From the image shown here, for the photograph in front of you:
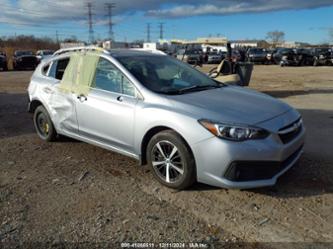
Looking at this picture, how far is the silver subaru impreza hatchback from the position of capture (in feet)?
13.0

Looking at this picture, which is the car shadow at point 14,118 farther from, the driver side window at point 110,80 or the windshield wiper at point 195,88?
the windshield wiper at point 195,88

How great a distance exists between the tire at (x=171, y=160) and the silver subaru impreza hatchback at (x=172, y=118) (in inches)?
0.5

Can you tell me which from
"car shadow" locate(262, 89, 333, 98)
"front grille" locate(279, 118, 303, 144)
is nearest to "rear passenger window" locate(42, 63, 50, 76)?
"front grille" locate(279, 118, 303, 144)

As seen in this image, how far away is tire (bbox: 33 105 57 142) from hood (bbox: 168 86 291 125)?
2.75 m

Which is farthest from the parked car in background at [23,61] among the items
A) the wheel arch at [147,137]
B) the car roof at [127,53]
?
the wheel arch at [147,137]

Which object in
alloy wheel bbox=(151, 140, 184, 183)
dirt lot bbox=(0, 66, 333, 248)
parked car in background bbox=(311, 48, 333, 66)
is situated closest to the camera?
dirt lot bbox=(0, 66, 333, 248)

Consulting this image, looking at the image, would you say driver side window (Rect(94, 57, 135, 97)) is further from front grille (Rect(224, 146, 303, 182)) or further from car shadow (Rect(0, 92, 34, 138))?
car shadow (Rect(0, 92, 34, 138))

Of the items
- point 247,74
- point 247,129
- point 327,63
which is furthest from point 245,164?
point 327,63

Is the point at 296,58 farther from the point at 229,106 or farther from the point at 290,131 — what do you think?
the point at 229,106

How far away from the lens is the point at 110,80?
16.8ft

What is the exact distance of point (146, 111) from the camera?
14.8 ft

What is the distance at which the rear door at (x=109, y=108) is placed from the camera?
4758mm

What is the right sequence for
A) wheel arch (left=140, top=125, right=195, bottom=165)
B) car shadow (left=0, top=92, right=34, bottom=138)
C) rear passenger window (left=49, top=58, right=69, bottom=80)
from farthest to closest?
→ car shadow (left=0, top=92, right=34, bottom=138), rear passenger window (left=49, top=58, right=69, bottom=80), wheel arch (left=140, top=125, right=195, bottom=165)

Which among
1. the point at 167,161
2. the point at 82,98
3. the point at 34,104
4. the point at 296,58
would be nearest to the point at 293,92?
the point at 34,104
